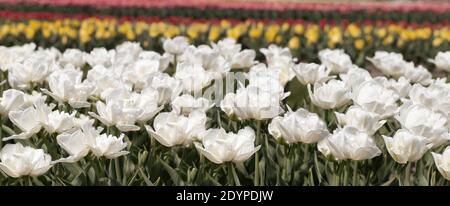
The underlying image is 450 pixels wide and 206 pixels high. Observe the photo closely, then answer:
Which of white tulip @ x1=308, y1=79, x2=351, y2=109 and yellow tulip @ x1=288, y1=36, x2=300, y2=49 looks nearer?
white tulip @ x1=308, y1=79, x2=351, y2=109

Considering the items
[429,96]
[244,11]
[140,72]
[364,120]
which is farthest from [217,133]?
[244,11]

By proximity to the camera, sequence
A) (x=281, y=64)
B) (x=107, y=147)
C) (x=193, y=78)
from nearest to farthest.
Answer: (x=107, y=147) → (x=193, y=78) → (x=281, y=64)

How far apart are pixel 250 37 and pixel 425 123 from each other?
650cm

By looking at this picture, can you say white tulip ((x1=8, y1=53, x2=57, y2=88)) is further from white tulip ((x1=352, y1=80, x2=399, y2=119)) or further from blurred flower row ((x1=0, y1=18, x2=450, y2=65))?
blurred flower row ((x1=0, y1=18, x2=450, y2=65))

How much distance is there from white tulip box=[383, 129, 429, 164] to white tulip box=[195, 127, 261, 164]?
0.50 metres

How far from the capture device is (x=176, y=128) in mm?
2309

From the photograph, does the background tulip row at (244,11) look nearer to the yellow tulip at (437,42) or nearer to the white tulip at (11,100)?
the yellow tulip at (437,42)

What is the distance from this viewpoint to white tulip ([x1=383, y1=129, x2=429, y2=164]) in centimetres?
220

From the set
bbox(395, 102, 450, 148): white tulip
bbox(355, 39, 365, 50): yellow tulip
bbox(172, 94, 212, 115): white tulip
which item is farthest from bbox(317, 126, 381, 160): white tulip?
bbox(355, 39, 365, 50): yellow tulip

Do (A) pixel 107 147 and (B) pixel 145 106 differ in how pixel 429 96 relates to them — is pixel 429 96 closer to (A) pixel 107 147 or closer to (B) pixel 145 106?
(B) pixel 145 106

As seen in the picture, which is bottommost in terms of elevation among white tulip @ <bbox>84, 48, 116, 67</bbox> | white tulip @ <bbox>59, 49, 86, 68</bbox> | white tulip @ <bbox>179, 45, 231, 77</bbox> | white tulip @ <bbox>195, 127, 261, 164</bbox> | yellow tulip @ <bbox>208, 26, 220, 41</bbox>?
yellow tulip @ <bbox>208, 26, 220, 41</bbox>

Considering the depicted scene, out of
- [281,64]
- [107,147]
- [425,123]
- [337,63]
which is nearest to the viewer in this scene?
[107,147]

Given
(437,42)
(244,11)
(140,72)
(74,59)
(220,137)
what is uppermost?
(220,137)

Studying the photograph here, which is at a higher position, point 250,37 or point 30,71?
point 30,71
